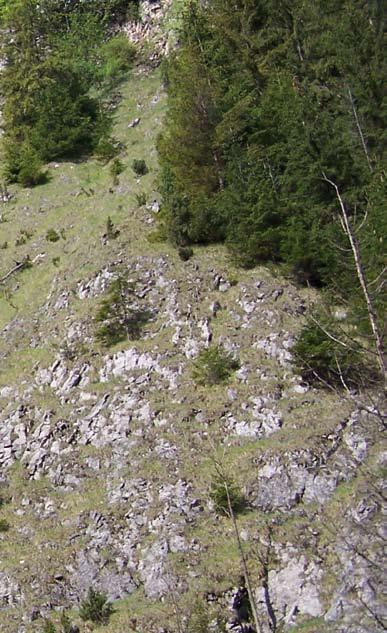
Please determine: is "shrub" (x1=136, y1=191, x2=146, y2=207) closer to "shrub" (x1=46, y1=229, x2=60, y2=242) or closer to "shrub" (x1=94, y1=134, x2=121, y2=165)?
"shrub" (x1=46, y1=229, x2=60, y2=242)

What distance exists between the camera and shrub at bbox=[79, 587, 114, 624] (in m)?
13.8

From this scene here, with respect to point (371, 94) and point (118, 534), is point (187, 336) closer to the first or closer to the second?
point (118, 534)

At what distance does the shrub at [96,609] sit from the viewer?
45.2 ft

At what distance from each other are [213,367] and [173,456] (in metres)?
2.94

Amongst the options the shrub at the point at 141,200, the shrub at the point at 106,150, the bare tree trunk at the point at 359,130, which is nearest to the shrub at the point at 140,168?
the shrub at the point at 141,200

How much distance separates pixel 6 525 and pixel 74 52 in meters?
38.2

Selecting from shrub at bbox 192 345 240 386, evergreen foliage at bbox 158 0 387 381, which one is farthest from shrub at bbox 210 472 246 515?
evergreen foliage at bbox 158 0 387 381

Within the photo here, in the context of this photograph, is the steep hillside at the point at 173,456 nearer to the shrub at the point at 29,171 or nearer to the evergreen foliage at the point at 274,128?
the evergreen foliage at the point at 274,128

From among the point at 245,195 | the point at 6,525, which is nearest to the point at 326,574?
the point at 6,525

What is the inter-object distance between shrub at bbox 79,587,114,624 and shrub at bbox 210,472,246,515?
3.37m

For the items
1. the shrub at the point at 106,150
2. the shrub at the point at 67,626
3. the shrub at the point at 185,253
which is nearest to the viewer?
the shrub at the point at 67,626

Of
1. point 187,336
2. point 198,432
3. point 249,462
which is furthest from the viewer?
point 187,336

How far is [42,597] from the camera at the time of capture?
578 inches

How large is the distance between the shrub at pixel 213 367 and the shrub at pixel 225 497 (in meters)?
3.79
